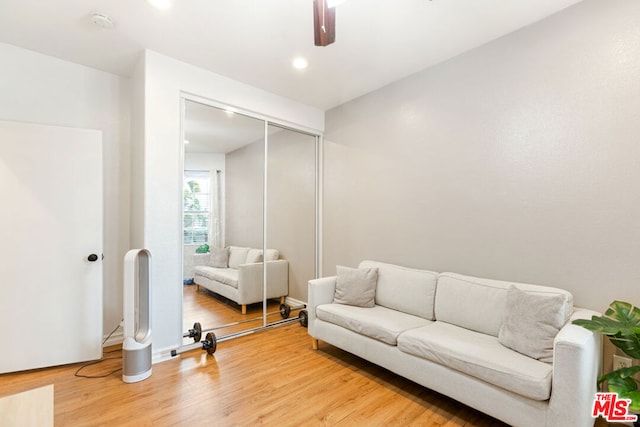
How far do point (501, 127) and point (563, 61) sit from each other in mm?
579

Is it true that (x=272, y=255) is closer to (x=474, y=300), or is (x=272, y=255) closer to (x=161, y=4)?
(x=474, y=300)

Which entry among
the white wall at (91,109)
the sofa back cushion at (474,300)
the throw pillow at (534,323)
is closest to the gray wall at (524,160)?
the sofa back cushion at (474,300)

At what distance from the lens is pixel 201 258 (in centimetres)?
322

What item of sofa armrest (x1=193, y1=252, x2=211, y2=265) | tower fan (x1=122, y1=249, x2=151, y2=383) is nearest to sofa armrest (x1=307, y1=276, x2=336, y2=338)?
sofa armrest (x1=193, y1=252, x2=211, y2=265)

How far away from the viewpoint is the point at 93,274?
108 inches

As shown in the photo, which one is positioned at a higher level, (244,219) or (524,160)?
(524,160)

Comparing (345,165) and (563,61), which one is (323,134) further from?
(563,61)

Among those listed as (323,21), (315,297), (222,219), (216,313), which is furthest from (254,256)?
(323,21)

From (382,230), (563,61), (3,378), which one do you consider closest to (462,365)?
(382,230)

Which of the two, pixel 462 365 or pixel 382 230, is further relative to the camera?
pixel 382 230

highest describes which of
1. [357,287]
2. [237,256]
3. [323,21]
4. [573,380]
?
[323,21]

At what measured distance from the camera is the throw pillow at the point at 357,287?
298 cm

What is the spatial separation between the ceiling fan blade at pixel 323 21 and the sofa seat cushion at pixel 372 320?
210cm

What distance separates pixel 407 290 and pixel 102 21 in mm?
3417
